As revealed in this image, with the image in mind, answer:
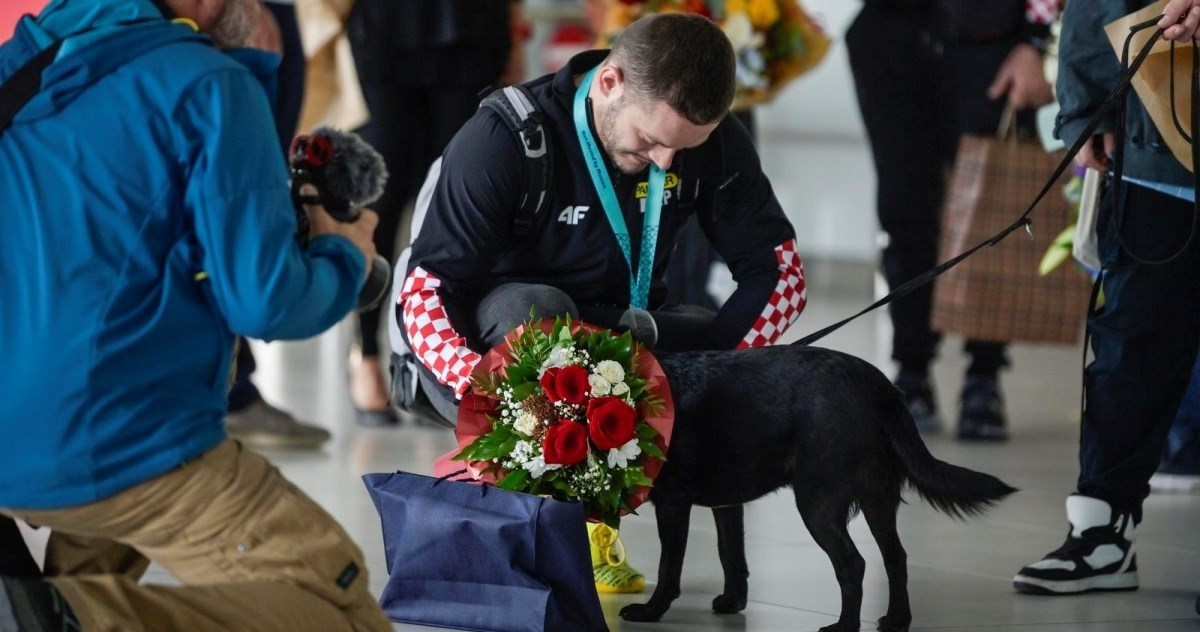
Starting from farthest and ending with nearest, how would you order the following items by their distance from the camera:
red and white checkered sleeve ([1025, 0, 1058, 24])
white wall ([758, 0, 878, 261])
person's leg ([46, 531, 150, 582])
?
1. white wall ([758, 0, 878, 261])
2. red and white checkered sleeve ([1025, 0, 1058, 24])
3. person's leg ([46, 531, 150, 582])

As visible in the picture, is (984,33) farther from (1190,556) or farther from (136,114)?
(136,114)

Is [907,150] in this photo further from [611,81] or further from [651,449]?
[651,449]

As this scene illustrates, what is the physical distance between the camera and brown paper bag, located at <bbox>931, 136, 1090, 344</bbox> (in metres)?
5.93

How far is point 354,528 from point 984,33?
2.93 metres

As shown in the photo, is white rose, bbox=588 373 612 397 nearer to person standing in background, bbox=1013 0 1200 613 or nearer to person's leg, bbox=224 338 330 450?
person standing in background, bbox=1013 0 1200 613

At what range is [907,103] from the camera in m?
5.89

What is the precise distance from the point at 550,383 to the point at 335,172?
0.67 m

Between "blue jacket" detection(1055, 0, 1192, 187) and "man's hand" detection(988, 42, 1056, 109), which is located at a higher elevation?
"blue jacket" detection(1055, 0, 1192, 187)

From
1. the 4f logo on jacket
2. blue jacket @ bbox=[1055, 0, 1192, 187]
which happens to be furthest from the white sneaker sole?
the 4f logo on jacket

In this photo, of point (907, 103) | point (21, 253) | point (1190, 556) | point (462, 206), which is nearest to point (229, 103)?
point (21, 253)

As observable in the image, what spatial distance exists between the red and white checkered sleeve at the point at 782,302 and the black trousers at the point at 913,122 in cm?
215

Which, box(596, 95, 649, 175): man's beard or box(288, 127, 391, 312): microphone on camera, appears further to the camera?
box(596, 95, 649, 175): man's beard

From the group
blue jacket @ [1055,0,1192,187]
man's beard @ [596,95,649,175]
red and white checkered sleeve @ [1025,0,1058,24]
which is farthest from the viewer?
red and white checkered sleeve @ [1025,0,1058,24]

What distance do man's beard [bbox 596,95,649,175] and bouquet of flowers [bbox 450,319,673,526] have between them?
0.53 meters
